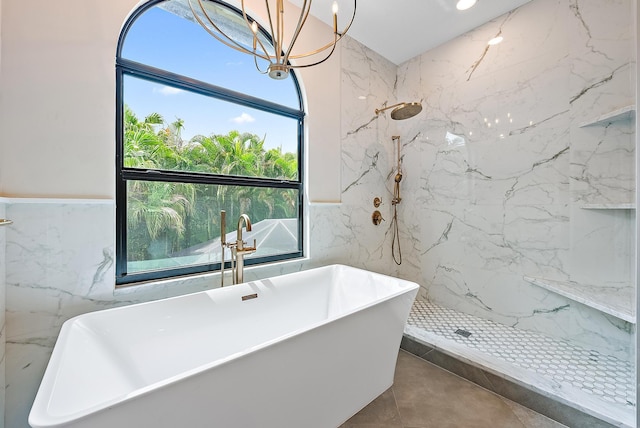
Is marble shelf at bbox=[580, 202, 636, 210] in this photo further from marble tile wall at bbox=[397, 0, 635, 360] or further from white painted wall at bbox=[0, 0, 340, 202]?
white painted wall at bbox=[0, 0, 340, 202]

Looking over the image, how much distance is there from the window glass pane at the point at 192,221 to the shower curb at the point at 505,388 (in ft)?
4.37

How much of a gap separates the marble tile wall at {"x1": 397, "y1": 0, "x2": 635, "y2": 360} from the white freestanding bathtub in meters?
1.21

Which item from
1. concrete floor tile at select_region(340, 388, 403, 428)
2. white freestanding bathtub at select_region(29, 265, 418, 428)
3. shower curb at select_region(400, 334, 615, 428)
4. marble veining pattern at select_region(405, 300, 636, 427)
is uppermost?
white freestanding bathtub at select_region(29, 265, 418, 428)

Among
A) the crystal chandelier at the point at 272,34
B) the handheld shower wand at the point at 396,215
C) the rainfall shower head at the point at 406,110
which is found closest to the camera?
the crystal chandelier at the point at 272,34

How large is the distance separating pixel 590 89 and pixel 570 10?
626mm

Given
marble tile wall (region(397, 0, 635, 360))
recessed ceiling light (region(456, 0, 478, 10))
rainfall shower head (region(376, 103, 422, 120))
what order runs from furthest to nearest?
1. rainfall shower head (region(376, 103, 422, 120))
2. recessed ceiling light (region(456, 0, 478, 10))
3. marble tile wall (region(397, 0, 635, 360))

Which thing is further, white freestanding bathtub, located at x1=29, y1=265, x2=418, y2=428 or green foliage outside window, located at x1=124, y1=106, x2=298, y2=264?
green foliage outside window, located at x1=124, y1=106, x2=298, y2=264

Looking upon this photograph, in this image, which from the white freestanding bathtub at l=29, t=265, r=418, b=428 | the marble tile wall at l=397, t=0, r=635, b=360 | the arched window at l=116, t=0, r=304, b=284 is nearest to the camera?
the white freestanding bathtub at l=29, t=265, r=418, b=428

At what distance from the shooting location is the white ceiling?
6.92 ft

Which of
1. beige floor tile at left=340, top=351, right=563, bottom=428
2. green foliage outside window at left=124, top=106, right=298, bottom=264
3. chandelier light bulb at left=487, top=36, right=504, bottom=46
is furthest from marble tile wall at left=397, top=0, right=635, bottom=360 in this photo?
green foliage outside window at left=124, top=106, right=298, bottom=264

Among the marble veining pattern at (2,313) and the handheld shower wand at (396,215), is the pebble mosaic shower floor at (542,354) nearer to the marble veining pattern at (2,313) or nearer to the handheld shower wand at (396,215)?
the handheld shower wand at (396,215)

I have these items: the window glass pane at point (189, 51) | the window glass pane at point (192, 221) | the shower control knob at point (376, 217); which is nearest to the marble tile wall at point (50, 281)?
the window glass pane at point (192, 221)

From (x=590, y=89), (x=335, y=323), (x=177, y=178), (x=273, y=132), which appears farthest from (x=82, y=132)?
(x=590, y=89)

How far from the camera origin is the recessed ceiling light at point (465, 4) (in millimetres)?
2088
